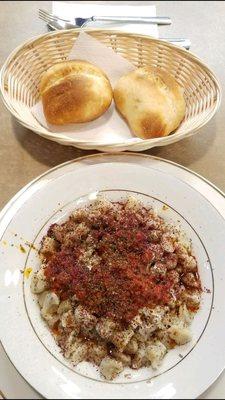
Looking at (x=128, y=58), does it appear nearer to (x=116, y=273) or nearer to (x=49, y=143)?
(x=49, y=143)

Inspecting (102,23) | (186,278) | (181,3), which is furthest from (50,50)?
(186,278)

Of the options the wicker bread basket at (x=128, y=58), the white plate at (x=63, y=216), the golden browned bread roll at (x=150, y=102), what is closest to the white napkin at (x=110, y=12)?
the wicker bread basket at (x=128, y=58)

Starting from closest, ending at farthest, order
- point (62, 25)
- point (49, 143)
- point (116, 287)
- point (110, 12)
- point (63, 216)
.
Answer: point (116, 287) < point (63, 216) < point (49, 143) < point (62, 25) < point (110, 12)

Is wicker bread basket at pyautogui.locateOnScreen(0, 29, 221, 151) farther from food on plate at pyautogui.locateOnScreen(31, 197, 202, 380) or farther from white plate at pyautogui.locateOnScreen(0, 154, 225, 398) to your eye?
food on plate at pyautogui.locateOnScreen(31, 197, 202, 380)

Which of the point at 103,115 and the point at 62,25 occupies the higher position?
the point at 62,25

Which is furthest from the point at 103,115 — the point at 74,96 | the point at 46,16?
the point at 46,16

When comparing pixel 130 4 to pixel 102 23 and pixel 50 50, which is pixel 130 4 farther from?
pixel 50 50


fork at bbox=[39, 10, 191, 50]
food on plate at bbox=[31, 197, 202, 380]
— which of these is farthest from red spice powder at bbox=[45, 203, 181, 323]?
fork at bbox=[39, 10, 191, 50]
